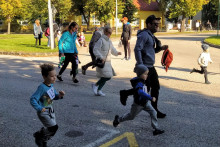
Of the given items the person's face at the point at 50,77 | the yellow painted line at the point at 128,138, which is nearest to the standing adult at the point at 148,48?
the yellow painted line at the point at 128,138

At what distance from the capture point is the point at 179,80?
9.03 m

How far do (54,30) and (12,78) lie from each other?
367 inches

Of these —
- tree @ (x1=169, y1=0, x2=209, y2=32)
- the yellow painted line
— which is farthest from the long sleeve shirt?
tree @ (x1=169, y1=0, x2=209, y2=32)

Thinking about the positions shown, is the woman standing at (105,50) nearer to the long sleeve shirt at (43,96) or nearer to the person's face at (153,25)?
the person's face at (153,25)

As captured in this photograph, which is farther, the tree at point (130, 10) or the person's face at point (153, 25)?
the tree at point (130, 10)

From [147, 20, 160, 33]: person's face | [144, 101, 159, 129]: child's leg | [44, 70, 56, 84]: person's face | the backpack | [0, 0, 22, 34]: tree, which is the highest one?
[0, 0, 22, 34]: tree

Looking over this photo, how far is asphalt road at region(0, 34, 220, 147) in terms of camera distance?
14.1 feet

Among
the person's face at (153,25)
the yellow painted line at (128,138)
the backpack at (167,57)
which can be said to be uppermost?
the person's face at (153,25)

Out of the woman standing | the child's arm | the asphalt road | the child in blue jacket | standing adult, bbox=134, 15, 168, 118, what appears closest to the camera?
the child's arm

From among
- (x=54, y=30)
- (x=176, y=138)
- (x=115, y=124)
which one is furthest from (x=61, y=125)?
(x=54, y=30)

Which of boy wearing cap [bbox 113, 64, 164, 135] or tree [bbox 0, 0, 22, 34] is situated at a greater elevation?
tree [bbox 0, 0, 22, 34]

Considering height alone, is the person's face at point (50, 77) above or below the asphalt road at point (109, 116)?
above

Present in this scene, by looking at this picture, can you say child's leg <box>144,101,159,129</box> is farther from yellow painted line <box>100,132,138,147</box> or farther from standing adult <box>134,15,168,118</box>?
standing adult <box>134,15,168,118</box>

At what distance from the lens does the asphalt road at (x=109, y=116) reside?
14.1 ft
